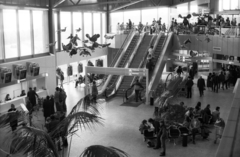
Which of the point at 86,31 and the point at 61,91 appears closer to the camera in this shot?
the point at 61,91

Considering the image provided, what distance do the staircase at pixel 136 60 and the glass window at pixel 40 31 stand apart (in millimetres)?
6691

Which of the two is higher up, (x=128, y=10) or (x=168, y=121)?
(x=128, y=10)

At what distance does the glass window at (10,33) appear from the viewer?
22484 millimetres

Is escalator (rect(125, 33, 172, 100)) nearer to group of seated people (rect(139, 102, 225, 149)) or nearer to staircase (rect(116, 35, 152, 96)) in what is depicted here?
staircase (rect(116, 35, 152, 96))

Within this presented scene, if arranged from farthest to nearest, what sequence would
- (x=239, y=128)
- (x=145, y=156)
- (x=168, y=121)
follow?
(x=168, y=121), (x=145, y=156), (x=239, y=128)

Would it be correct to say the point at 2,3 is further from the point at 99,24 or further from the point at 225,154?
the point at 225,154

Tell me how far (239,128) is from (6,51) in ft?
65.8

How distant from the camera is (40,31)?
26.1 meters

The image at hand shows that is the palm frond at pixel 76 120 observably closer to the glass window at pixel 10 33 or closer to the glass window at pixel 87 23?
the glass window at pixel 10 33

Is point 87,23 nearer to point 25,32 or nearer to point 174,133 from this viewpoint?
point 25,32

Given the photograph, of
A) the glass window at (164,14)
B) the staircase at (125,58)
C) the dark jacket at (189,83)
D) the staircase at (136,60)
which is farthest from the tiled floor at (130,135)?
the glass window at (164,14)

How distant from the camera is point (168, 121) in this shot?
46.7ft

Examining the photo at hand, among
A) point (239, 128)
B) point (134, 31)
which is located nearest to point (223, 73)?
point (134, 31)

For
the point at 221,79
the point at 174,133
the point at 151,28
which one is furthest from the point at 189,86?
the point at 151,28
